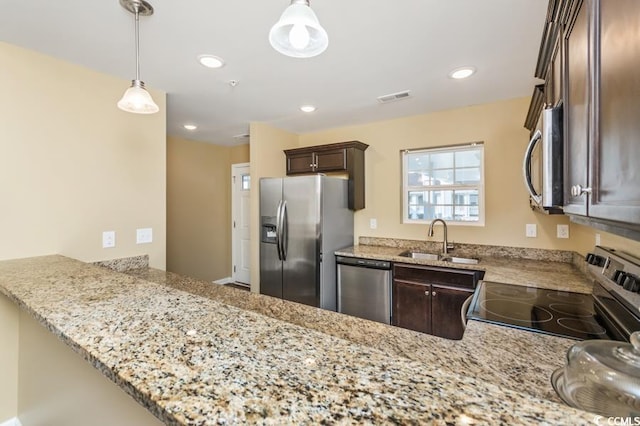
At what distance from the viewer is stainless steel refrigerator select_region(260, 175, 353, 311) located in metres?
3.22

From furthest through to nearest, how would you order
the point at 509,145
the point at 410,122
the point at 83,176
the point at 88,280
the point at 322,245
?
1. the point at 410,122
2. the point at 322,245
3. the point at 509,145
4. the point at 83,176
5. the point at 88,280

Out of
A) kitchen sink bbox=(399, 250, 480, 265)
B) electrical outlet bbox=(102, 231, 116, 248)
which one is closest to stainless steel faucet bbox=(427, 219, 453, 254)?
kitchen sink bbox=(399, 250, 480, 265)

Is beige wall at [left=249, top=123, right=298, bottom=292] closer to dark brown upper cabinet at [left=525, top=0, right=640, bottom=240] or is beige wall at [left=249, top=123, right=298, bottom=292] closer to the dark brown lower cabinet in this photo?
the dark brown lower cabinet

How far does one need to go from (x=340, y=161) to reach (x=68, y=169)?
8.31 ft

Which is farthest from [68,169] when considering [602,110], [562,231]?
Answer: [562,231]

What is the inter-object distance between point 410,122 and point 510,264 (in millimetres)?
1831

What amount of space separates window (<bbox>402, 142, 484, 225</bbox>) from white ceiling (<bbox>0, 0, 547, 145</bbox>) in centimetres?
58

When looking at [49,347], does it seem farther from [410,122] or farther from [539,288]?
[410,122]

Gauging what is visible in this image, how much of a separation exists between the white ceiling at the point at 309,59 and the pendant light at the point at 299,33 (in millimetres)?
432

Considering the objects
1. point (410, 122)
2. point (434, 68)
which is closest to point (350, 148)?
point (410, 122)

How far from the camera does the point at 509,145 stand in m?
2.94

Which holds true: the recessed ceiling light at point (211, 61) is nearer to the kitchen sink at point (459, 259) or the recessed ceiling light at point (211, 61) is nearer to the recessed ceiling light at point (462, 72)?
the recessed ceiling light at point (462, 72)

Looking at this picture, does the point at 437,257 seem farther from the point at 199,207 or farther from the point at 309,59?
the point at 199,207

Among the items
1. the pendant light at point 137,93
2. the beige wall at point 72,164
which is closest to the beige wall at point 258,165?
the beige wall at point 72,164
